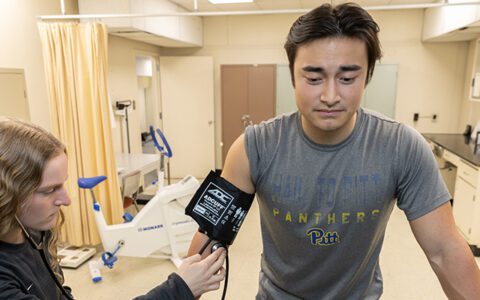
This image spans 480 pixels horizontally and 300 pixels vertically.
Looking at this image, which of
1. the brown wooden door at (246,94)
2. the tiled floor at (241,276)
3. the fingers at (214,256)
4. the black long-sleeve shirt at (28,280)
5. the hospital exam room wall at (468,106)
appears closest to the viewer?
the black long-sleeve shirt at (28,280)

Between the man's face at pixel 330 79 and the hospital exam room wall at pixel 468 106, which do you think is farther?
the hospital exam room wall at pixel 468 106

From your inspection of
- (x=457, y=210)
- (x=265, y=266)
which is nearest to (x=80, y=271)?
(x=265, y=266)

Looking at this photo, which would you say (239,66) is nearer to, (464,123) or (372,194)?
(464,123)

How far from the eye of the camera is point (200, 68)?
5348mm

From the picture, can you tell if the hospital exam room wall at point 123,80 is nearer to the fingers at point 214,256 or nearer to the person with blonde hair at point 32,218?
the person with blonde hair at point 32,218

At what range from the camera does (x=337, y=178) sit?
93 cm

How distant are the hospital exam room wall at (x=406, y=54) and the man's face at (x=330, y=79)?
Result: 14.6 ft

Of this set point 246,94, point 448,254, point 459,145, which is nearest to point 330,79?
point 448,254

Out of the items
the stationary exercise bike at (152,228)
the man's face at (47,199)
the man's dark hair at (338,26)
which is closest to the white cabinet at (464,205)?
the stationary exercise bike at (152,228)

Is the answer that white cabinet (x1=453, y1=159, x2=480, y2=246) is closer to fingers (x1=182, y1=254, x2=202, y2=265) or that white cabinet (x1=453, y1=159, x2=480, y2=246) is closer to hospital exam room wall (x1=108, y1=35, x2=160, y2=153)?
fingers (x1=182, y1=254, x2=202, y2=265)

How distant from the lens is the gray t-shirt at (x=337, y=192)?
92 centimetres

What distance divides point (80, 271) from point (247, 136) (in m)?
2.45

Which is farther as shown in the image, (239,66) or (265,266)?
(239,66)

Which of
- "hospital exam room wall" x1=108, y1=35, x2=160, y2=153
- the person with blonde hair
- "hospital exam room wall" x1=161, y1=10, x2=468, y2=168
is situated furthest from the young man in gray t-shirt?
"hospital exam room wall" x1=161, y1=10, x2=468, y2=168
